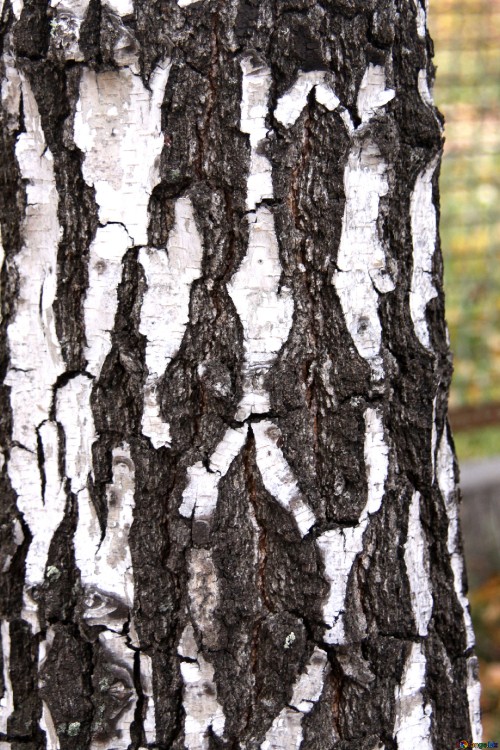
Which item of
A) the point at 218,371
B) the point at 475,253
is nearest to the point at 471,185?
the point at 475,253

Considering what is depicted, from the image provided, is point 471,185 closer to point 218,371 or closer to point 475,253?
point 475,253

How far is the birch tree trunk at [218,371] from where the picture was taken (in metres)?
1.21

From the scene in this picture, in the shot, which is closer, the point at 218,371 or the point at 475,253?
the point at 218,371

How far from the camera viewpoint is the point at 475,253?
3850 millimetres

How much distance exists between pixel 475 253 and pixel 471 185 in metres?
0.32

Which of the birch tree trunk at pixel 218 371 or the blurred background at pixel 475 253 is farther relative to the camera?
the blurred background at pixel 475 253

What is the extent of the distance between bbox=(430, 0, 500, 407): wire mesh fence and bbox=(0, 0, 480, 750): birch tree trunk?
2.45 m

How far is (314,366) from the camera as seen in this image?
1271mm

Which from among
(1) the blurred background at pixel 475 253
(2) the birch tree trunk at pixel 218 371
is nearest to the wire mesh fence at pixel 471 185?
(1) the blurred background at pixel 475 253

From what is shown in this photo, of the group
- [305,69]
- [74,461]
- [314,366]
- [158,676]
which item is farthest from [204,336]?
[158,676]

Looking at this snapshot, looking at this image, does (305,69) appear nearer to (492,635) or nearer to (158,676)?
(158,676)

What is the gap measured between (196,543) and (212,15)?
31.8 inches

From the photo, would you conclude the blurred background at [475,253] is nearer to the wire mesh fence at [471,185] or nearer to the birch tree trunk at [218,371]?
the wire mesh fence at [471,185]

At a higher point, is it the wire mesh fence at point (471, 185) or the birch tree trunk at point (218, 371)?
the wire mesh fence at point (471, 185)
